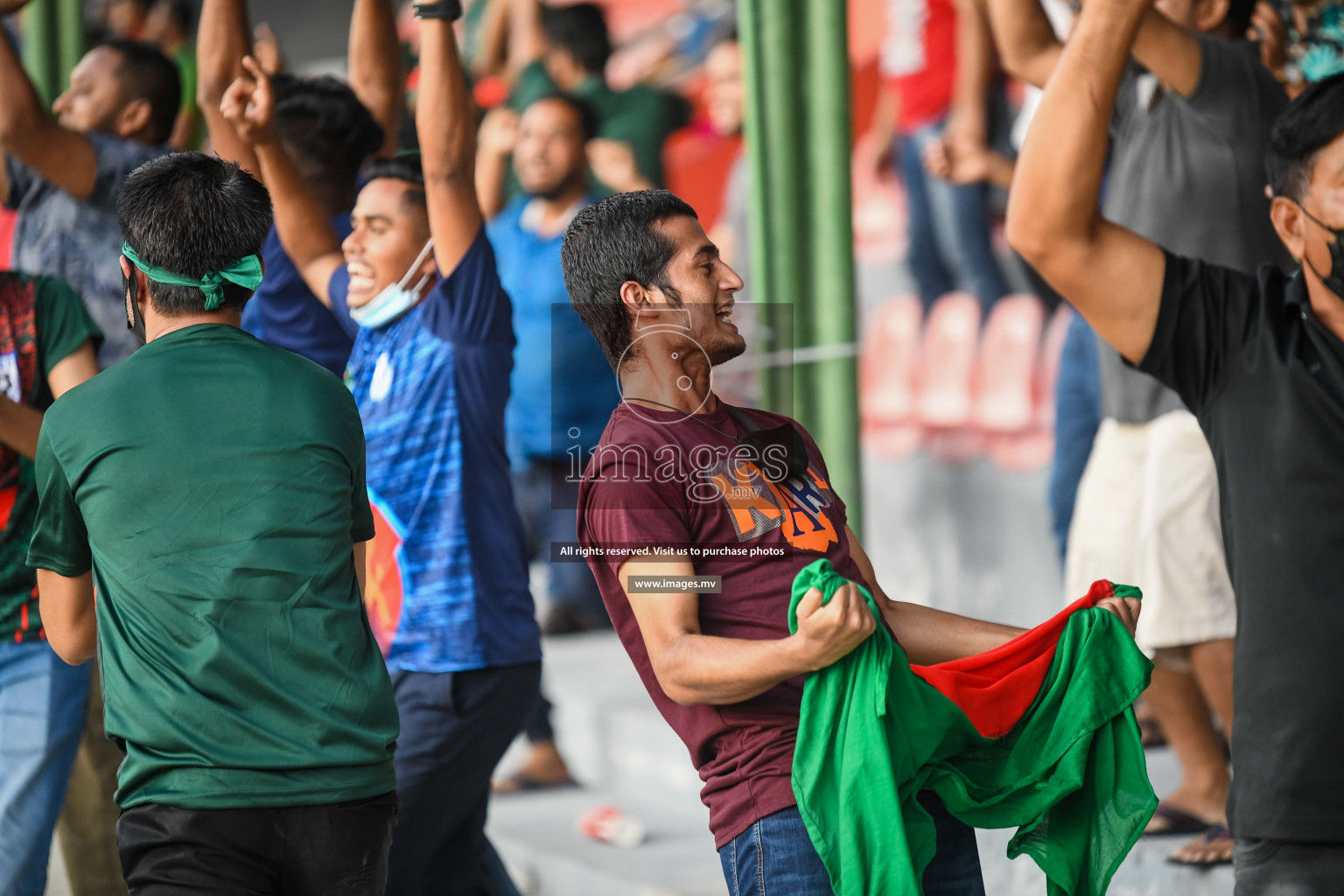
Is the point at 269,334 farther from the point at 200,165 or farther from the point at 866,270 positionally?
the point at 866,270

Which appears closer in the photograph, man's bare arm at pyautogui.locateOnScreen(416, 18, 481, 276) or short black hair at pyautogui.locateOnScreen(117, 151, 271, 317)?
short black hair at pyautogui.locateOnScreen(117, 151, 271, 317)

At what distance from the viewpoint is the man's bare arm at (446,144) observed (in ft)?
8.93

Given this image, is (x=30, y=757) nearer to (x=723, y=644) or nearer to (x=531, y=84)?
(x=723, y=644)

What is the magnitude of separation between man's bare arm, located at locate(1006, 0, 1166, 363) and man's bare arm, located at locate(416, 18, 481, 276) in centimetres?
115

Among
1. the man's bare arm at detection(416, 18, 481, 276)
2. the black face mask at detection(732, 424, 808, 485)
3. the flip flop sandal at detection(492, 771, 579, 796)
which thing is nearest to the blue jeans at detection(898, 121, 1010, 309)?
the flip flop sandal at detection(492, 771, 579, 796)

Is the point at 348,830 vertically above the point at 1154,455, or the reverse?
the point at 1154,455

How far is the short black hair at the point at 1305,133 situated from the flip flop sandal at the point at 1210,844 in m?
1.39

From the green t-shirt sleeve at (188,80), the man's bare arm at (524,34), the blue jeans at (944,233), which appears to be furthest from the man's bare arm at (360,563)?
the man's bare arm at (524,34)

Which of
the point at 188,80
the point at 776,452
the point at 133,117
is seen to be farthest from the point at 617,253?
the point at 188,80

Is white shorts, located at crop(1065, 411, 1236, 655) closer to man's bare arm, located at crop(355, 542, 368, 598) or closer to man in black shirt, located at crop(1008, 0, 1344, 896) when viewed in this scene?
man in black shirt, located at crop(1008, 0, 1344, 896)

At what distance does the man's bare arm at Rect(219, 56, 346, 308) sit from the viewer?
286 cm

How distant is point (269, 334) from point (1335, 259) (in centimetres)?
230

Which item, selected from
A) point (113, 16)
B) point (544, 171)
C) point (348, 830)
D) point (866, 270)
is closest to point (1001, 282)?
point (866, 270)

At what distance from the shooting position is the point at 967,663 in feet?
6.50
